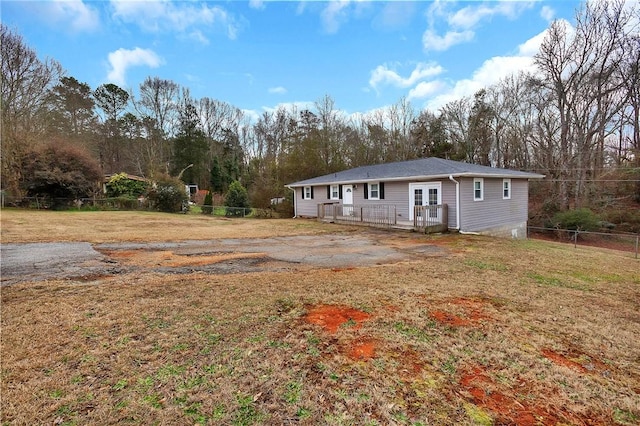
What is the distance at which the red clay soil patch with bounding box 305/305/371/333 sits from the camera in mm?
3610

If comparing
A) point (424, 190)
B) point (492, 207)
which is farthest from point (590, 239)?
point (424, 190)

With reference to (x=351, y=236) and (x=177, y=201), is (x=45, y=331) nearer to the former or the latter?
(x=351, y=236)

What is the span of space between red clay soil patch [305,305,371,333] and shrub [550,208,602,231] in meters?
20.7

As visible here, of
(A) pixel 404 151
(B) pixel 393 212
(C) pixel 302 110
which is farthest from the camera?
(C) pixel 302 110

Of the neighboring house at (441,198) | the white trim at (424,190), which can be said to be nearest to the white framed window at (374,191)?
the neighboring house at (441,198)

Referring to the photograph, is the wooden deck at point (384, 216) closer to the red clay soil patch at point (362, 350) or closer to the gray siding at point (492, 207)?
the gray siding at point (492, 207)

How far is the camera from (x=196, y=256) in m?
7.70

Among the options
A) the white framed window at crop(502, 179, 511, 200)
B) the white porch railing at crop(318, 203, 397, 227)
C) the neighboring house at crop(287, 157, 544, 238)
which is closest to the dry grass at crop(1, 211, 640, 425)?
the neighboring house at crop(287, 157, 544, 238)

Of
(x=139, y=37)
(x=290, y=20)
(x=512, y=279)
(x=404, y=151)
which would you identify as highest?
(x=290, y=20)

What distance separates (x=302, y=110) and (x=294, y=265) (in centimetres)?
2678

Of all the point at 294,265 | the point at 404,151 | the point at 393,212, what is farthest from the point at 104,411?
the point at 404,151

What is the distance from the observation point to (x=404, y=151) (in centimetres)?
2903

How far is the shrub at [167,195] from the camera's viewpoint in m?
23.0

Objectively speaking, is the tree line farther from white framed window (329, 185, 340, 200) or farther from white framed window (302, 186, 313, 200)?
white framed window (329, 185, 340, 200)
